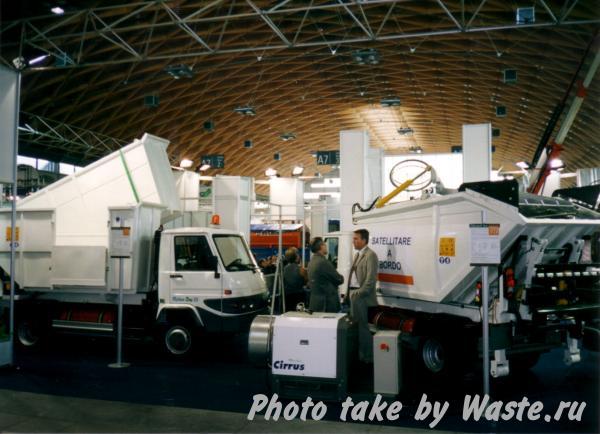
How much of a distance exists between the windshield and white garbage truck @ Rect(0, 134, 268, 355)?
0.9 inches

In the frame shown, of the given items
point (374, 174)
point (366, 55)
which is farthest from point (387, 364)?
point (366, 55)

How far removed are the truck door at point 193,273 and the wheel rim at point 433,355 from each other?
10.7 ft

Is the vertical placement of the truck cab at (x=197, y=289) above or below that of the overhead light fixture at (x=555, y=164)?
below

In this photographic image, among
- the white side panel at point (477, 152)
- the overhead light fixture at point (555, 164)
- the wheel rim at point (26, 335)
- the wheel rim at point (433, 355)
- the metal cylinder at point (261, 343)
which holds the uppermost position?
the white side panel at point (477, 152)

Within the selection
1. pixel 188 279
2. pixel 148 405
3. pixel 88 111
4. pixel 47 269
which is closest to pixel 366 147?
pixel 188 279

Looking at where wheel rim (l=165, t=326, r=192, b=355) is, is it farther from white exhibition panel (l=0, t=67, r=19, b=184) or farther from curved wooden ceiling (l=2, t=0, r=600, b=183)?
curved wooden ceiling (l=2, t=0, r=600, b=183)

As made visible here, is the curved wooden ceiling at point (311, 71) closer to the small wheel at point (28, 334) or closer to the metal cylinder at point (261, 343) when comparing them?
the small wheel at point (28, 334)

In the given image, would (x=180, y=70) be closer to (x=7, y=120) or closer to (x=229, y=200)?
(x=229, y=200)

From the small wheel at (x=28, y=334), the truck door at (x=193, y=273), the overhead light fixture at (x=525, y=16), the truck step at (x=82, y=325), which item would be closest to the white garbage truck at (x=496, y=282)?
the truck door at (x=193, y=273)

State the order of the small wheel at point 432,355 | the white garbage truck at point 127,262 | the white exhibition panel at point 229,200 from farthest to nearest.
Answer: the white exhibition panel at point 229,200 → the white garbage truck at point 127,262 → the small wheel at point 432,355

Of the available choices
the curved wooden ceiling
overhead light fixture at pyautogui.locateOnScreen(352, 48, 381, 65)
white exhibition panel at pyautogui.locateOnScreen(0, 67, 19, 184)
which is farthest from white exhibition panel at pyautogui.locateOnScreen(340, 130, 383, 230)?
white exhibition panel at pyautogui.locateOnScreen(0, 67, 19, 184)

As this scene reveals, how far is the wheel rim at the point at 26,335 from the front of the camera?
31.5ft

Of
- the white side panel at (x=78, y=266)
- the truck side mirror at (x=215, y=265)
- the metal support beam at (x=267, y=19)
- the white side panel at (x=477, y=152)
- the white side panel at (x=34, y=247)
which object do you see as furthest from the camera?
the white side panel at (x=477, y=152)

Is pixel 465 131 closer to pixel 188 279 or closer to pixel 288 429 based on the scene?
pixel 188 279
